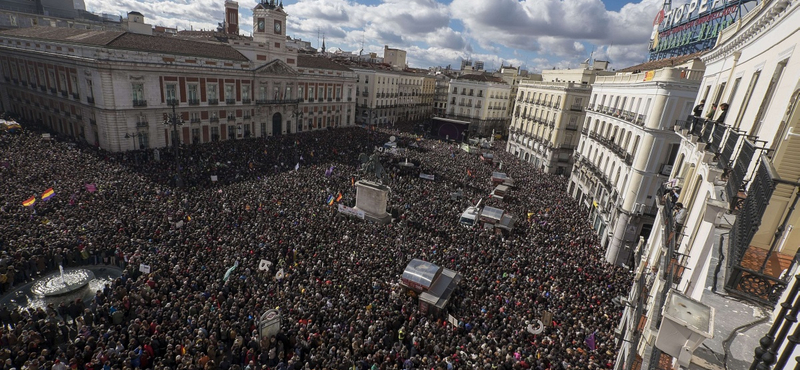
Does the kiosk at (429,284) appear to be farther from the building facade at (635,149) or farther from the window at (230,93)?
the window at (230,93)

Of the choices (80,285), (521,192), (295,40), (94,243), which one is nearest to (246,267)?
(80,285)

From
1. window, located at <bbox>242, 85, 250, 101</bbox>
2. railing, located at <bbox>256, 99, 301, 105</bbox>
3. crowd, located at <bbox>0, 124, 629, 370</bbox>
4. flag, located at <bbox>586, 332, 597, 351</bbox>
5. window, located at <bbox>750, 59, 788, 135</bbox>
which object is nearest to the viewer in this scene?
window, located at <bbox>750, 59, 788, 135</bbox>

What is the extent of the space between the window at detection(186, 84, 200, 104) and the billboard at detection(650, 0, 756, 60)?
163ft

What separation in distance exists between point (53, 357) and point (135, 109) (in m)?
30.4

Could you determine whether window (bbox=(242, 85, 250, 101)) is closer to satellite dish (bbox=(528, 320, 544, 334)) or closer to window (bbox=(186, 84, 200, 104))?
window (bbox=(186, 84, 200, 104))

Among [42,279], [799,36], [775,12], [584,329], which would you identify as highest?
[775,12]

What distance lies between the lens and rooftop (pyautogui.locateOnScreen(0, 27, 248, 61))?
35.7 metres

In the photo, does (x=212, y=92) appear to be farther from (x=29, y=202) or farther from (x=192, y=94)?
(x=29, y=202)

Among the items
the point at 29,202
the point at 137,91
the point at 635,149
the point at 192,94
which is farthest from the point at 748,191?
the point at 192,94

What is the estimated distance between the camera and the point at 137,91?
36.0 meters

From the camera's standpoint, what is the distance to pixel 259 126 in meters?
49.5

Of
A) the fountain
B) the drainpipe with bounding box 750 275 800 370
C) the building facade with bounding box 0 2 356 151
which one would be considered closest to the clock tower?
Result: the building facade with bounding box 0 2 356 151

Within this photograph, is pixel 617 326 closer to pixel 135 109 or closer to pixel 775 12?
pixel 775 12

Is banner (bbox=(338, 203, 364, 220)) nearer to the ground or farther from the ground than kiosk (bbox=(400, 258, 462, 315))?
nearer to the ground
